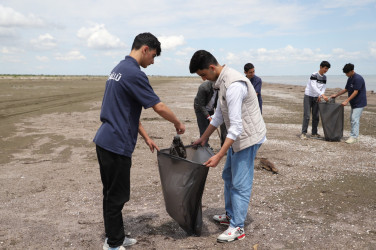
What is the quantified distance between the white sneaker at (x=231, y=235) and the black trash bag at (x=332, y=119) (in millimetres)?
5680

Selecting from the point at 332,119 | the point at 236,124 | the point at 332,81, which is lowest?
the point at 332,119

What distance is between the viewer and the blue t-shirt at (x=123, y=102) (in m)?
2.66

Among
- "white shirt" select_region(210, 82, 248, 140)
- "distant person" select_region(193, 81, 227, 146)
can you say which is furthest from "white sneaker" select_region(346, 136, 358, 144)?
"white shirt" select_region(210, 82, 248, 140)

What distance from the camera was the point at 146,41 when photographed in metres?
2.81

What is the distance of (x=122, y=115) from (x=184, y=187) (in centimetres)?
93

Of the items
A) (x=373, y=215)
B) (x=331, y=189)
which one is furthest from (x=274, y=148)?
(x=373, y=215)

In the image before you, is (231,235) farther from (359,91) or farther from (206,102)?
(359,91)

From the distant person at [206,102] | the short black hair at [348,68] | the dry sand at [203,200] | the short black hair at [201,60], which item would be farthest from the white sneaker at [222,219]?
the short black hair at [348,68]

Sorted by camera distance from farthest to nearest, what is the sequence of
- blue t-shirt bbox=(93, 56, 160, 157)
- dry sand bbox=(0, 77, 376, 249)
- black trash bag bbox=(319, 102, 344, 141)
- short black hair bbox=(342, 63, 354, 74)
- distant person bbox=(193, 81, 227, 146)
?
black trash bag bbox=(319, 102, 344, 141), short black hair bbox=(342, 63, 354, 74), distant person bbox=(193, 81, 227, 146), dry sand bbox=(0, 77, 376, 249), blue t-shirt bbox=(93, 56, 160, 157)

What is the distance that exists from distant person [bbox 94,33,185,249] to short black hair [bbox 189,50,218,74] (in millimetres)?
335

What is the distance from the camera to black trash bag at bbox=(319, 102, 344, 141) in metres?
8.01

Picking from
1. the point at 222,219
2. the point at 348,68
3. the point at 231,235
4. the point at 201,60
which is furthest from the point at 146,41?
the point at 348,68

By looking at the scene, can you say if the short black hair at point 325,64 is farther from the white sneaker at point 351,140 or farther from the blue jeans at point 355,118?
the white sneaker at point 351,140

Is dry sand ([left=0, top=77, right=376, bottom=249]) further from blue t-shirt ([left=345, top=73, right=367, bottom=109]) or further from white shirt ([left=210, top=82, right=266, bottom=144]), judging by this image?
white shirt ([left=210, top=82, right=266, bottom=144])
